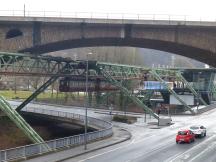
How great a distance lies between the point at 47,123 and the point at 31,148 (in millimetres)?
35737

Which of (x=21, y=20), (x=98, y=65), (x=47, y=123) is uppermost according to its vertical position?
(x=21, y=20)

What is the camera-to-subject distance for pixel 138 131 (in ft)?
197

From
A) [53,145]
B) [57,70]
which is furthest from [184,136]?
[57,70]

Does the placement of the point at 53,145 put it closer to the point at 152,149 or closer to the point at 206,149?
the point at 152,149

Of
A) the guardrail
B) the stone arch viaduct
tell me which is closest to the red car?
the guardrail

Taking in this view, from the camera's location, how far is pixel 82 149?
139ft

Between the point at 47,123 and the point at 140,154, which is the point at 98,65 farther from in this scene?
the point at 140,154

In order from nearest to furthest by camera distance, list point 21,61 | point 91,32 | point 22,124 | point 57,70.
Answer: point 22,124 < point 91,32 < point 21,61 < point 57,70

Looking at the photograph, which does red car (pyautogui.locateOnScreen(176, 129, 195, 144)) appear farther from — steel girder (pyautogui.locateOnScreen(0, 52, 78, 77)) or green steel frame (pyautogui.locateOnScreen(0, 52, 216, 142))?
steel girder (pyautogui.locateOnScreen(0, 52, 78, 77))

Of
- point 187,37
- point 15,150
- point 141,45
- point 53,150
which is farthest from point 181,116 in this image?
point 15,150

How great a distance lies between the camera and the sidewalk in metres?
36.8

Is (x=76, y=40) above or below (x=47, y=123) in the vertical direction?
above

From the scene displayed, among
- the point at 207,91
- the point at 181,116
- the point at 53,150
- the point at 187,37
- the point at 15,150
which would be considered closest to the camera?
the point at 15,150

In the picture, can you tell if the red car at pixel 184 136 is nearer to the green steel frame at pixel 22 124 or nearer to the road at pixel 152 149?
the road at pixel 152 149
